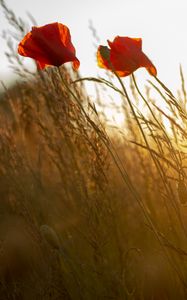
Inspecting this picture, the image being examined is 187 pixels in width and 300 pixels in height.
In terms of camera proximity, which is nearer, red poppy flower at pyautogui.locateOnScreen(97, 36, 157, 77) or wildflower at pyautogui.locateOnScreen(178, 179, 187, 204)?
wildflower at pyautogui.locateOnScreen(178, 179, 187, 204)

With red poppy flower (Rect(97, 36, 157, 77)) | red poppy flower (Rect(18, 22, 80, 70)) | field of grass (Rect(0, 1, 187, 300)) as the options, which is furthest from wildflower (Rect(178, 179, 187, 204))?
red poppy flower (Rect(18, 22, 80, 70))

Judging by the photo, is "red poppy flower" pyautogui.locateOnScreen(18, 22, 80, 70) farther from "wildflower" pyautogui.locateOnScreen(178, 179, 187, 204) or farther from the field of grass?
"wildflower" pyautogui.locateOnScreen(178, 179, 187, 204)

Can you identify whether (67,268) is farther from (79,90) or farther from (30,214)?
(79,90)

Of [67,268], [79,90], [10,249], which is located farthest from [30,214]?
[10,249]

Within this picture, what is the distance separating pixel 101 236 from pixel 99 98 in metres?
1.18

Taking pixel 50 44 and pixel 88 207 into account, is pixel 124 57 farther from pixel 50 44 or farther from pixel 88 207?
pixel 88 207

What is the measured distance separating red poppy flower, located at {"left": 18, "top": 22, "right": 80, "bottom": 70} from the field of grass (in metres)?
0.07

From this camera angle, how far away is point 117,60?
1.38 meters

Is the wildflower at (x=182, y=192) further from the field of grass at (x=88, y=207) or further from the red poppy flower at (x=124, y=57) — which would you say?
the red poppy flower at (x=124, y=57)

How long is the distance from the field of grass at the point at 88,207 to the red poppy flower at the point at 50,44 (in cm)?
7

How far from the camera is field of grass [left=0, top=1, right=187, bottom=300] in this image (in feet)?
4.49

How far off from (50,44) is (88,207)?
2.06 feet

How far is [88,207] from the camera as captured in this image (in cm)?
178

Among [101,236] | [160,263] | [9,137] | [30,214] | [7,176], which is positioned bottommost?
[160,263]
